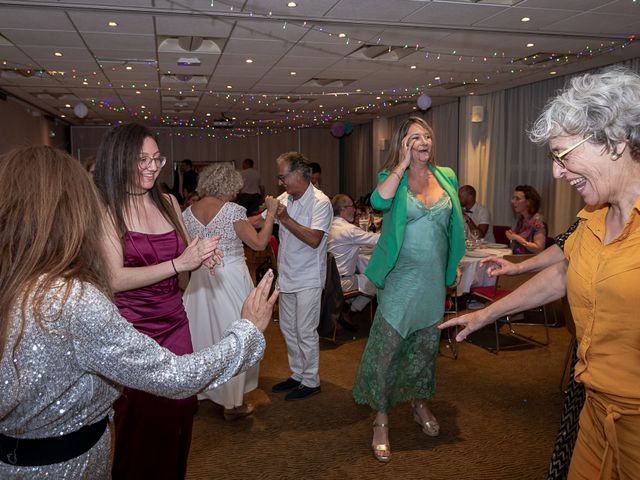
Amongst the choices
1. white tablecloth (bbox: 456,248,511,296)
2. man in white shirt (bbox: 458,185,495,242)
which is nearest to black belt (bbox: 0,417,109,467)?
white tablecloth (bbox: 456,248,511,296)

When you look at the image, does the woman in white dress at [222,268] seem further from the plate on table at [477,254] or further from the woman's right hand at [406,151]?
the plate on table at [477,254]

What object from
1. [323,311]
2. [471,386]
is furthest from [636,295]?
[323,311]

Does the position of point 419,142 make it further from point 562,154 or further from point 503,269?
point 562,154

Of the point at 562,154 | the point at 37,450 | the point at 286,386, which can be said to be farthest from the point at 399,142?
the point at 37,450

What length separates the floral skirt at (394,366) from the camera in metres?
3.12

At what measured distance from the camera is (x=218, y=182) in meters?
3.59

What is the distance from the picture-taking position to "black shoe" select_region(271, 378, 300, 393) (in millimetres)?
4121

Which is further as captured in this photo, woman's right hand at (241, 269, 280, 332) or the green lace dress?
the green lace dress

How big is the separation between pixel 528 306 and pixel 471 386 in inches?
95.4

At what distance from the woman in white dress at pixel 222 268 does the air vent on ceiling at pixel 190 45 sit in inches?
140

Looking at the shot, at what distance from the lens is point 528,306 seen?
6.42 ft

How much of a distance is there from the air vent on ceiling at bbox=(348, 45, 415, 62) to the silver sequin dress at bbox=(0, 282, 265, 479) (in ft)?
20.0

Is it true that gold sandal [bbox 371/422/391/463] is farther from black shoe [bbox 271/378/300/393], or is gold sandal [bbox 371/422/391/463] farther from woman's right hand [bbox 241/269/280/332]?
woman's right hand [bbox 241/269/280/332]

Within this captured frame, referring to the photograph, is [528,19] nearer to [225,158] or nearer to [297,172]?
[297,172]
